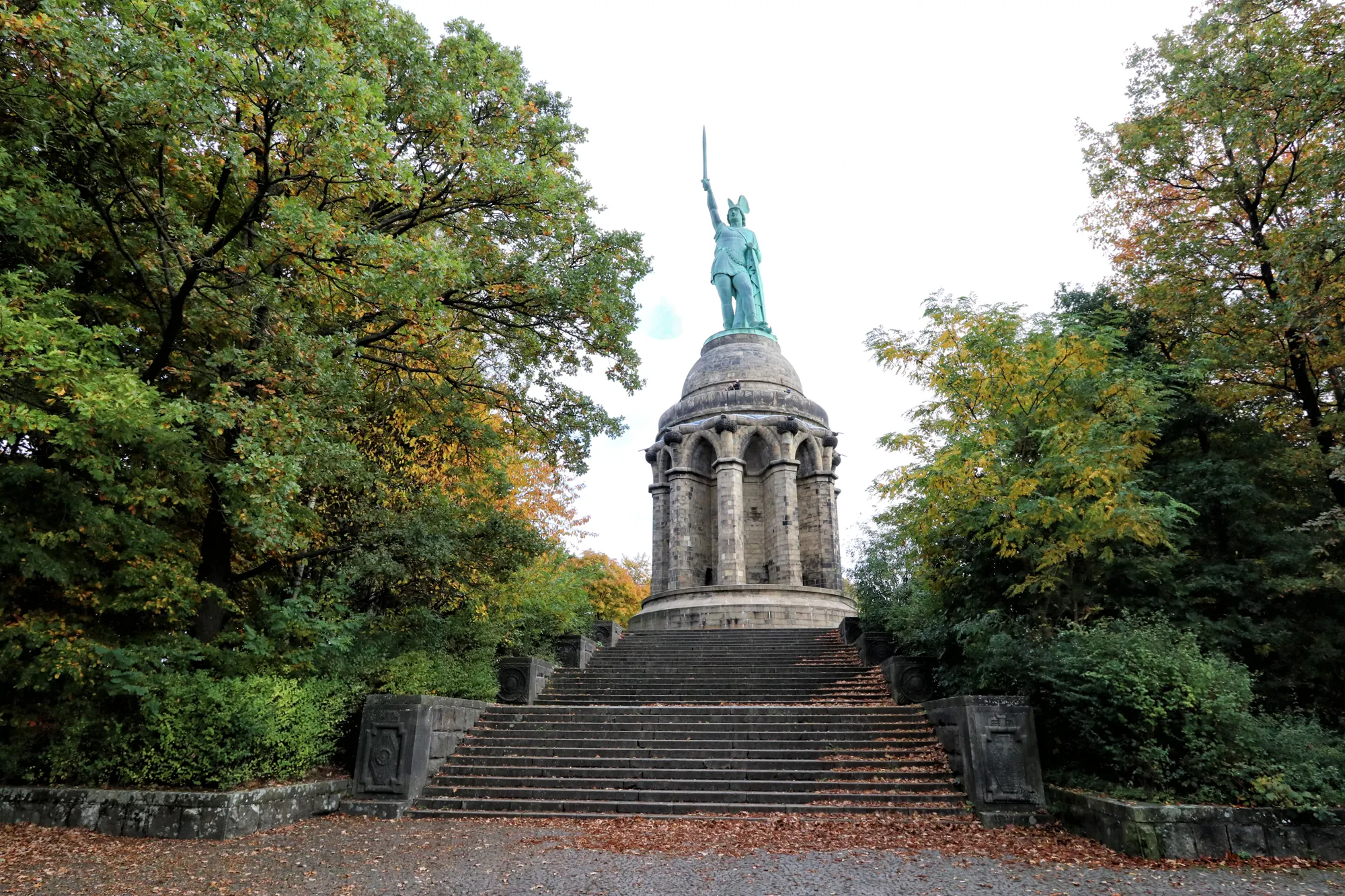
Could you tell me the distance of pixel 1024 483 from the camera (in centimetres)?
830

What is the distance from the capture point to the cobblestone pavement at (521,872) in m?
5.31

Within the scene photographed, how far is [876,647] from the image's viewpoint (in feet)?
45.0

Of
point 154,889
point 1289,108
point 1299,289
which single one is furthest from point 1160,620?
point 154,889

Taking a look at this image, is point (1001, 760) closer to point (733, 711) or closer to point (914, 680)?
point (914, 680)

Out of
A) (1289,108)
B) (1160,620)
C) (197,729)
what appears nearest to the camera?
(197,729)

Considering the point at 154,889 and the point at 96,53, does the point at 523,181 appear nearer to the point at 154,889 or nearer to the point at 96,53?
the point at 96,53

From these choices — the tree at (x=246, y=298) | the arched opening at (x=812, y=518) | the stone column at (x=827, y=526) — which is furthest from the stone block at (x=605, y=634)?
the stone column at (x=827, y=526)

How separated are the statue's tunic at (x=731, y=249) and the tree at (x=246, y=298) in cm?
1891

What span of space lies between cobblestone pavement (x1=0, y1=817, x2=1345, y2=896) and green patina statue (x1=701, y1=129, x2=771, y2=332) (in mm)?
24195

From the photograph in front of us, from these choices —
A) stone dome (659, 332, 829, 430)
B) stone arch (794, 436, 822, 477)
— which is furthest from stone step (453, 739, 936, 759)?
stone dome (659, 332, 829, 430)

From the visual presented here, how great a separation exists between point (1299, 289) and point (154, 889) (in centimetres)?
1337

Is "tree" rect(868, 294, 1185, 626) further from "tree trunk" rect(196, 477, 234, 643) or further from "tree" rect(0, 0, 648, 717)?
"tree trunk" rect(196, 477, 234, 643)

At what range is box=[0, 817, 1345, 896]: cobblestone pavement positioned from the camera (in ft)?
17.4

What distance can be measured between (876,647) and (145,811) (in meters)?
11.4
